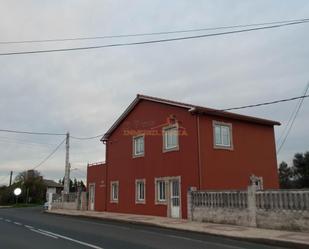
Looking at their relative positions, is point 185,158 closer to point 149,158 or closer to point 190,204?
point 190,204

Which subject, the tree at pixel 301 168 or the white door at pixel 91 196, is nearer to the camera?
the white door at pixel 91 196

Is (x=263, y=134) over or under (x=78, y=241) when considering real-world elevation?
over

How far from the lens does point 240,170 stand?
82.6 feet

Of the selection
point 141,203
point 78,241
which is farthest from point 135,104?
point 78,241

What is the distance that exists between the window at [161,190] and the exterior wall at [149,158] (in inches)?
14.4

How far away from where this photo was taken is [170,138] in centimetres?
2591

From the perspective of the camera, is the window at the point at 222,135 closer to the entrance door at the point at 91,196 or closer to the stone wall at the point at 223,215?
the stone wall at the point at 223,215

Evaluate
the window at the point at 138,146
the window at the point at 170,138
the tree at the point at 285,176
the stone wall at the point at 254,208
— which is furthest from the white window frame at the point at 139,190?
the tree at the point at 285,176

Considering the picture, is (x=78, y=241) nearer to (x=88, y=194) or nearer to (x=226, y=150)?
(x=226, y=150)

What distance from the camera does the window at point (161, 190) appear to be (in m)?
25.9

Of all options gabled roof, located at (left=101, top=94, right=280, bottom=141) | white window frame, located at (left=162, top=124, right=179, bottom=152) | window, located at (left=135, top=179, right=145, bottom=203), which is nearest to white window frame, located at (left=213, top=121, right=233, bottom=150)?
gabled roof, located at (left=101, top=94, right=280, bottom=141)

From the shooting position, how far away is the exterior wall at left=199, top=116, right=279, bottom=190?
77.8 ft

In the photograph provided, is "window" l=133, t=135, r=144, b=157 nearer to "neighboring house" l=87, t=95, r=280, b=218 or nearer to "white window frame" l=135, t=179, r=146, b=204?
"neighboring house" l=87, t=95, r=280, b=218

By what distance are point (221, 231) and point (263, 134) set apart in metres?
12.0
